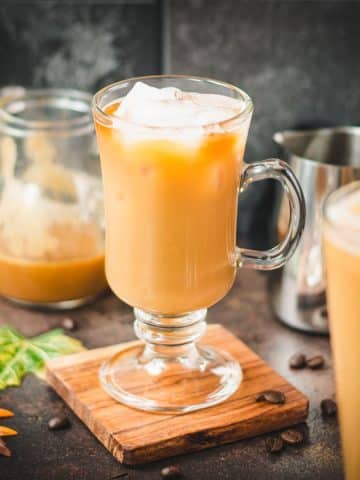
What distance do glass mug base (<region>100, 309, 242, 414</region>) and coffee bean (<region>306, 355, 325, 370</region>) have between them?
153 mm

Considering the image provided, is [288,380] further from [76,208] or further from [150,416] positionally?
[76,208]

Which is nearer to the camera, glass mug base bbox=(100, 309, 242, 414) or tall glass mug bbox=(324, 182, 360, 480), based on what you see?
tall glass mug bbox=(324, 182, 360, 480)

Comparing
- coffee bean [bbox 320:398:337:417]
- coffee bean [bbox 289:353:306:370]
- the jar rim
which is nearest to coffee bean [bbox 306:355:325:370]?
coffee bean [bbox 289:353:306:370]

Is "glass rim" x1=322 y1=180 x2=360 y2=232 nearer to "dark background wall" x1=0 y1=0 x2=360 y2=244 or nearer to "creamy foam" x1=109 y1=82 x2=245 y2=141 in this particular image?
"creamy foam" x1=109 y1=82 x2=245 y2=141

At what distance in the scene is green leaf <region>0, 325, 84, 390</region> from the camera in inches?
70.6

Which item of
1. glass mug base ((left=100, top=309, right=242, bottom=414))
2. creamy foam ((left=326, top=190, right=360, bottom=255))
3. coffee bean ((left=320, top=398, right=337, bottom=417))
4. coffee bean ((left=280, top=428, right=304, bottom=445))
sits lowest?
coffee bean ((left=320, top=398, right=337, bottom=417))

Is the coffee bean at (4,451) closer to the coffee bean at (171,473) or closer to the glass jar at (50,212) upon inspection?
the coffee bean at (171,473)

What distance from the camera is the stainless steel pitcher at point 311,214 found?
1.92 m

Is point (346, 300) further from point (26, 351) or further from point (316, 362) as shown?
point (26, 351)

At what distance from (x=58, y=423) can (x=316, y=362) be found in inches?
20.4

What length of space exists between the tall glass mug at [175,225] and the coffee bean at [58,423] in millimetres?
100

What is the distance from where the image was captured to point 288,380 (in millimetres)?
1808

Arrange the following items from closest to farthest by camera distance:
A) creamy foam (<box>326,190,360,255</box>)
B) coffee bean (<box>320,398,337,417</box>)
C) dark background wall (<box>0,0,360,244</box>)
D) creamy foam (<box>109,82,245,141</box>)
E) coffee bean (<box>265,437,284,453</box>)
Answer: creamy foam (<box>326,190,360,255</box>) < creamy foam (<box>109,82,245,141</box>) < coffee bean (<box>265,437,284,453</box>) < coffee bean (<box>320,398,337,417</box>) < dark background wall (<box>0,0,360,244</box>)

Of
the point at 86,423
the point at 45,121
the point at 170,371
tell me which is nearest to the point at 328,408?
the point at 170,371
